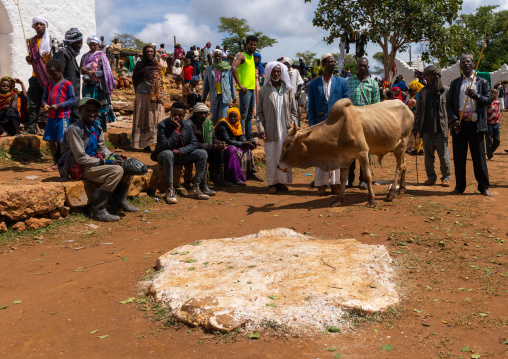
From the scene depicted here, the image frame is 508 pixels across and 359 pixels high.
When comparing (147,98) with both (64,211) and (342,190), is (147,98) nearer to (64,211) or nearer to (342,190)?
(64,211)

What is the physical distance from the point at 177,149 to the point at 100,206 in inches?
68.1

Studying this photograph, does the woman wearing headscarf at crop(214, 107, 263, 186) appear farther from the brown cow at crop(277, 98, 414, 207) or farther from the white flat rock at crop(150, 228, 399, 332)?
the white flat rock at crop(150, 228, 399, 332)

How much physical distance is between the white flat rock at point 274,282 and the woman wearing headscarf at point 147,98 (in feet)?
15.6

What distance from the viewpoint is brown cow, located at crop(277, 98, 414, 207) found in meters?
7.10

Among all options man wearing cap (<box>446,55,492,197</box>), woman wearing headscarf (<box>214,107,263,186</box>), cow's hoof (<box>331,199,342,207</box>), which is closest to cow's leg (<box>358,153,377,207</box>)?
cow's hoof (<box>331,199,342,207</box>)

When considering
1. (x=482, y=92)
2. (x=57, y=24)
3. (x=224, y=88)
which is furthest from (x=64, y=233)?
(x=57, y=24)

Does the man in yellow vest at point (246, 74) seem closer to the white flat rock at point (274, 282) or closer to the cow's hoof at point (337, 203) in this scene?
the cow's hoof at point (337, 203)

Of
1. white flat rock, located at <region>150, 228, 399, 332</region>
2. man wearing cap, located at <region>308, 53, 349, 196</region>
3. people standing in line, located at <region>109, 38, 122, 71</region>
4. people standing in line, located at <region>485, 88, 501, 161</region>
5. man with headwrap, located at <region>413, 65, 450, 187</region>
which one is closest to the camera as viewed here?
white flat rock, located at <region>150, 228, 399, 332</region>

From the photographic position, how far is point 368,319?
3648 millimetres

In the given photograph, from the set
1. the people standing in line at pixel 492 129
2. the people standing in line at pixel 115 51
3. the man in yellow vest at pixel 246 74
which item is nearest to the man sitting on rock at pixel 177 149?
the man in yellow vest at pixel 246 74

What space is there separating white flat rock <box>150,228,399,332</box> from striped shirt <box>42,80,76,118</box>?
12.5 feet

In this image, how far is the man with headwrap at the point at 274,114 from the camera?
8320mm

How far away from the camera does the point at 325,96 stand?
8.15m

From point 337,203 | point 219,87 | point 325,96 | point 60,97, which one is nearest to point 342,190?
point 337,203
